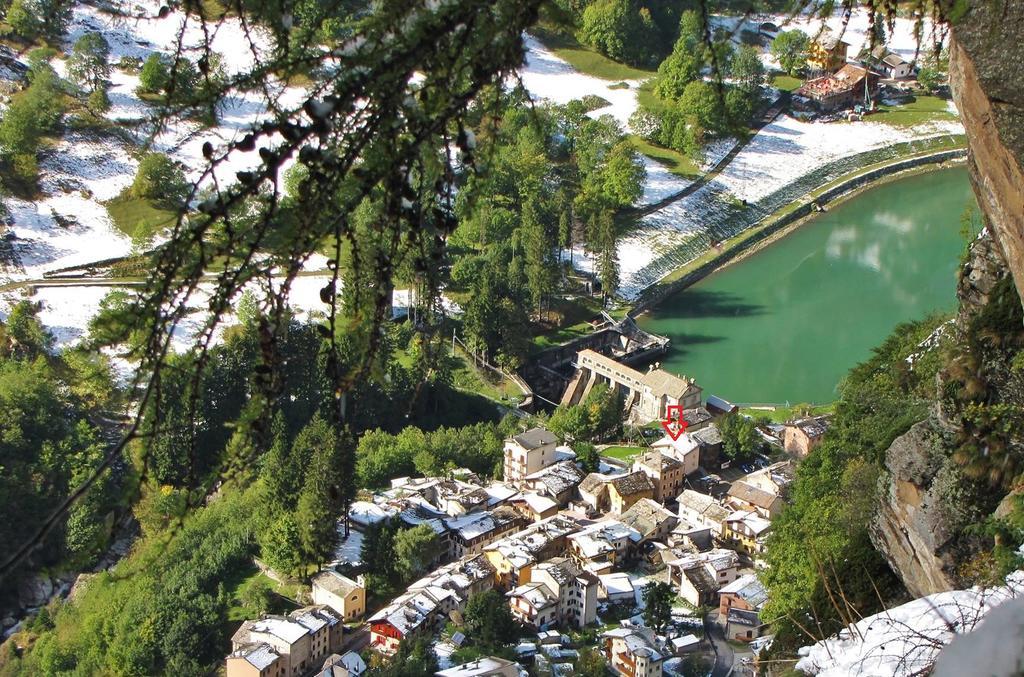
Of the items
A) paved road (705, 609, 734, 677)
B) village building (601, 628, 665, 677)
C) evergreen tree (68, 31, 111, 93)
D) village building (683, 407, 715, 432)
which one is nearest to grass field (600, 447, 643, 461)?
village building (683, 407, 715, 432)

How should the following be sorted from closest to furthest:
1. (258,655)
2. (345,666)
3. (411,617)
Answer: (345,666)
(258,655)
(411,617)

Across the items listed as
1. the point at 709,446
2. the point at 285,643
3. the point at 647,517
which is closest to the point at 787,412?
the point at 709,446

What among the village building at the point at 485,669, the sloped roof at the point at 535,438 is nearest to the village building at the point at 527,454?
the sloped roof at the point at 535,438

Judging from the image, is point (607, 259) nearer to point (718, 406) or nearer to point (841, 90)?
point (718, 406)

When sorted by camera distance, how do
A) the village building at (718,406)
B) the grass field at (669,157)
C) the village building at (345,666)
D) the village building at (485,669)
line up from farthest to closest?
the grass field at (669,157) → the village building at (718,406) → the village building at (345,666) → the village building at (485,669)

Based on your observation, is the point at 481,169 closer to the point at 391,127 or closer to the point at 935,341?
the point at 391,127

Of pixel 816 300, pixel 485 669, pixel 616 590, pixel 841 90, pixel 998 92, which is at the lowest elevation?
pixel 616 590

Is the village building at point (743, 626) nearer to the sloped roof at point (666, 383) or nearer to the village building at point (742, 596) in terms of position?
the village building at point (742, 596)
